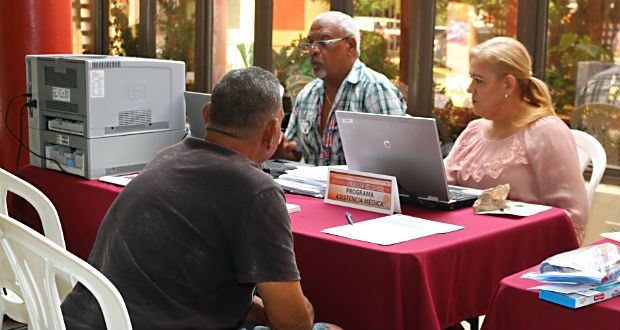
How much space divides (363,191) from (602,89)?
2.12 meters

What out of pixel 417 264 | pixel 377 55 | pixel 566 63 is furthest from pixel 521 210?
pixel 377 55

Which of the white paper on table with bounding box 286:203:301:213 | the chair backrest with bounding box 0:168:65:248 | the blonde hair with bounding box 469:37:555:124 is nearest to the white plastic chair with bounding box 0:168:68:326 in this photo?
the chair backrest with bounding box 0:168:65:248

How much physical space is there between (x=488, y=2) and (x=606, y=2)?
0.74m

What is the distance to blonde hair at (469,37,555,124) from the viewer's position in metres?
3.17

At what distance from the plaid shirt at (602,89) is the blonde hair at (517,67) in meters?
1.05

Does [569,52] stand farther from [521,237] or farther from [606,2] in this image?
[521,237]

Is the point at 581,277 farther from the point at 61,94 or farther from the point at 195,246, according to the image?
the point at 61,94

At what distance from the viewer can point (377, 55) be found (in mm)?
5164

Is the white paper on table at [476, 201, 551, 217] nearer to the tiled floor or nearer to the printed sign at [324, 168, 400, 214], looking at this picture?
the printed sign at [324, 168, 400, 214]

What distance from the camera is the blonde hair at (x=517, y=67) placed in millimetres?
3170

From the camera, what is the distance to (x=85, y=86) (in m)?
3.19

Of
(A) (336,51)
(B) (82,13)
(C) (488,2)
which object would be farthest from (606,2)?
(B) (82,13)

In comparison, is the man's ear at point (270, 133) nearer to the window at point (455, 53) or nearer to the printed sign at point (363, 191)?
the printed sign at point (363, 191)

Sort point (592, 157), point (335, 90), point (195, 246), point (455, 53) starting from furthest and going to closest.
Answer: point (455, 53) < point (335, 90) < point (592, 157) < point (195, 246)
